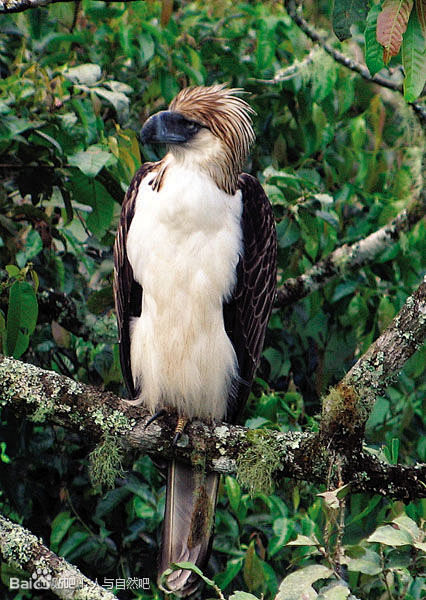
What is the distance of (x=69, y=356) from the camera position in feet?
12.2

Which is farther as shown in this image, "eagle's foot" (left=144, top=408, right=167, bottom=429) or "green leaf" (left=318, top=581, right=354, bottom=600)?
"eagle's foot" (left=144, top=408, right=167, bottom=429)


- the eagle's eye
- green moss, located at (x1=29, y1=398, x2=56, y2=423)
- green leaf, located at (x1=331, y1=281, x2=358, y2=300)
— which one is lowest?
green moss, located at (x1=29, y1=398, x2=56, y2=423)

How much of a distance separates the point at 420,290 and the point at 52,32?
7.66 feet

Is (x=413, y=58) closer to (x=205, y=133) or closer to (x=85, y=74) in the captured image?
(x=205, y=133)

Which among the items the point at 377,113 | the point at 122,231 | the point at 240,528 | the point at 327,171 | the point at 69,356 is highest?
the point at 377,113

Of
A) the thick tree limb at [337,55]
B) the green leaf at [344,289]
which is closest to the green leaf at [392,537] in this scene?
the green leaf at [344,289]

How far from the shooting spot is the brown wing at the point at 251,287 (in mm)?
3129

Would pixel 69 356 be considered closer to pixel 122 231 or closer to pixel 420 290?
pixel 122 231

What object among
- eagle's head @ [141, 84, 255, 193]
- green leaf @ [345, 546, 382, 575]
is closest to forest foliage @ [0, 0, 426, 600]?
eagle's head @ [141, 84, 255, 193]

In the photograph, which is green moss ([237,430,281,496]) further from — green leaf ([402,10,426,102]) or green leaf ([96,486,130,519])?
green leaf ([402,10,426,102])

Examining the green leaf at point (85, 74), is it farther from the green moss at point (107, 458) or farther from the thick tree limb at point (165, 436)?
the green moss at point (107, 458)

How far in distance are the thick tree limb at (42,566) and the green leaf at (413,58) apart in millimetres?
1514

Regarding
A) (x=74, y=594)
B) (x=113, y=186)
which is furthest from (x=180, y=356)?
(x=74, y=594)

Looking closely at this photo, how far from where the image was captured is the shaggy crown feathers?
3.06m
